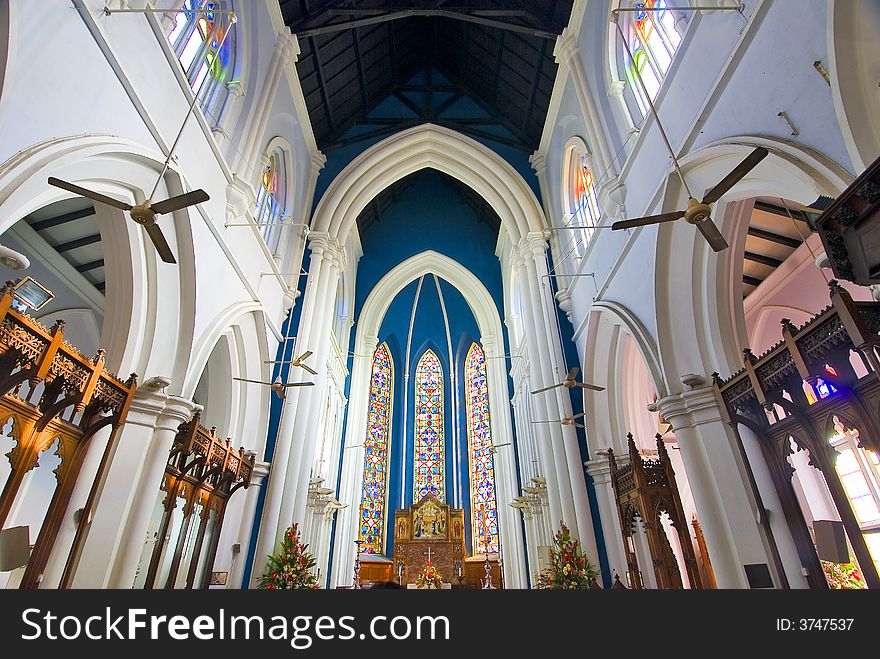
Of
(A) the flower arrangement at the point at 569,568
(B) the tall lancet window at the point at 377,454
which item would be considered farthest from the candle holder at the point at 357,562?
(A) the flower arrangement at the point at 569,568

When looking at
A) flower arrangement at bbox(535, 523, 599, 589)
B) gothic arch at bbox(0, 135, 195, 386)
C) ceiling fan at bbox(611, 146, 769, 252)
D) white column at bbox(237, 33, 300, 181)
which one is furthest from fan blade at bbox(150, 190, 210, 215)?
flower arrangement at bbox(535, 523, 599, 589)

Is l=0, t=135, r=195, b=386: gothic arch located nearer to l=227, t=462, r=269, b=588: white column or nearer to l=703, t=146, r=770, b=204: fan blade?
l=227, t=462, r=269, b=588: white column

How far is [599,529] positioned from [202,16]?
411 inches

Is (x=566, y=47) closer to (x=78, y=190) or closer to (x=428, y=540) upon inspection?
(x=78, y=190)

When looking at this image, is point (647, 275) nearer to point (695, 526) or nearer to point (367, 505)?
point (695, 526)

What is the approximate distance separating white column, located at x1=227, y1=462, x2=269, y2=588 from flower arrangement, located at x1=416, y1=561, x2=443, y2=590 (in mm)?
A: 4759

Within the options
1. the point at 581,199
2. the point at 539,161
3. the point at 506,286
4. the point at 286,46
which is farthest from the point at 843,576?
the point at 286,46

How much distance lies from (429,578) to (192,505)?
768 cm

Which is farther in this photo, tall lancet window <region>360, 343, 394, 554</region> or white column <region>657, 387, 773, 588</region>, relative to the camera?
tall lancet window <region>360, 343, 394, 554</region>

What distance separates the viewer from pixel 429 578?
1239 cm

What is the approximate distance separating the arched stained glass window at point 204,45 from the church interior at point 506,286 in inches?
2.4

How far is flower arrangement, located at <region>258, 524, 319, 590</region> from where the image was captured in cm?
722

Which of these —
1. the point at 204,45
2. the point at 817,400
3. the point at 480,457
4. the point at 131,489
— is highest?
the point at 204,45

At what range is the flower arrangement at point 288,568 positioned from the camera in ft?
23.7
